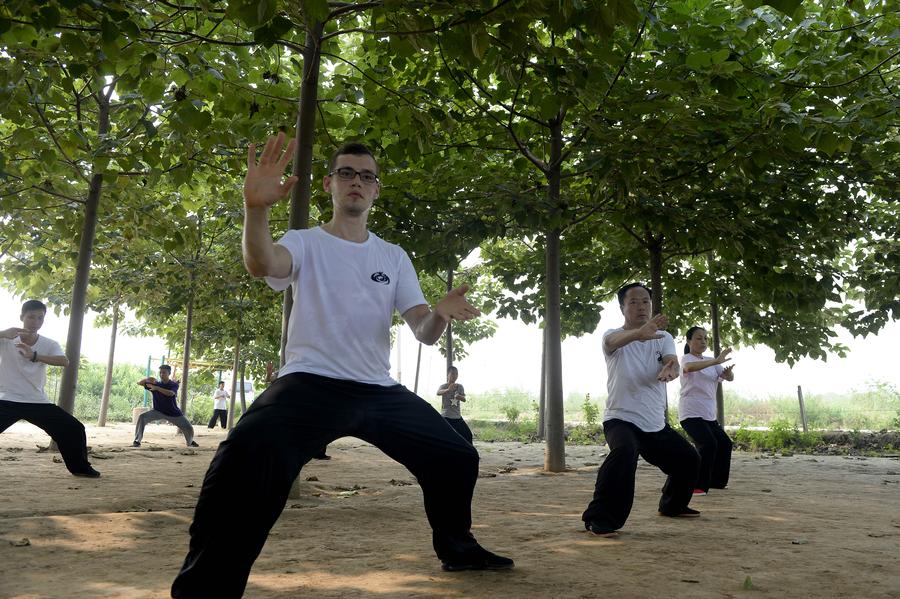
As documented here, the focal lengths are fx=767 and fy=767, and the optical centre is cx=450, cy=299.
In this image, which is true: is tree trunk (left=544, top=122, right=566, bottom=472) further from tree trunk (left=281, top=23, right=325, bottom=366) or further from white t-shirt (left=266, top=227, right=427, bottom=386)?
white t-shirt (left=266, top=227, right=427, bottom=386)

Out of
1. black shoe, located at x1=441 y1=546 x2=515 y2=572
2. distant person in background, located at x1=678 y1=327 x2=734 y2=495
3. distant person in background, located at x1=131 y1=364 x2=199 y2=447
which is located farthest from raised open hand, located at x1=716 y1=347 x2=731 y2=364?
distant person in background, located at x1=131 y1=364 x2=199 y2=447

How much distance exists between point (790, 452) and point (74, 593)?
1743cm

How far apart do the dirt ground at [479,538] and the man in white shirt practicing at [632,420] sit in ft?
1.04

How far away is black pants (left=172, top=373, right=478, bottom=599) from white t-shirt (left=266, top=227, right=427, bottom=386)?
0.09m

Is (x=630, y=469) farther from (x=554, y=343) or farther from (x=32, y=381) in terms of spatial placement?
(x=32, y=381)

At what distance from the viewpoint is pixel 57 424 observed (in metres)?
8.62

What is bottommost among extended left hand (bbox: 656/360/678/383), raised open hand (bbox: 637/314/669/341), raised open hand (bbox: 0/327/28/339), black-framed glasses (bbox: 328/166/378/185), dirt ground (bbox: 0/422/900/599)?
dirt ground (bbox: 0/422/900/599)

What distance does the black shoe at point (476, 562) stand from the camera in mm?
4164

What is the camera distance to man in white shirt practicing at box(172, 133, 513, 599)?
10.5 feet

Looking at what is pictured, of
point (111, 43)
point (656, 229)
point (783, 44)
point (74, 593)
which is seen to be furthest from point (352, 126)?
point (74, 593)

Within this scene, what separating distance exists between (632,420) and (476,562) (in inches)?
88.9

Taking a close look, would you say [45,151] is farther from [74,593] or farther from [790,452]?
[790,452]

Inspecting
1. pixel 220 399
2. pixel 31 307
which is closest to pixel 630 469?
pixel 31 307

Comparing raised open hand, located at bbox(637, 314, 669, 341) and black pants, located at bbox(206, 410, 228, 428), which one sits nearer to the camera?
raised open hand, located at bbox(637, 314, 669, 341)
